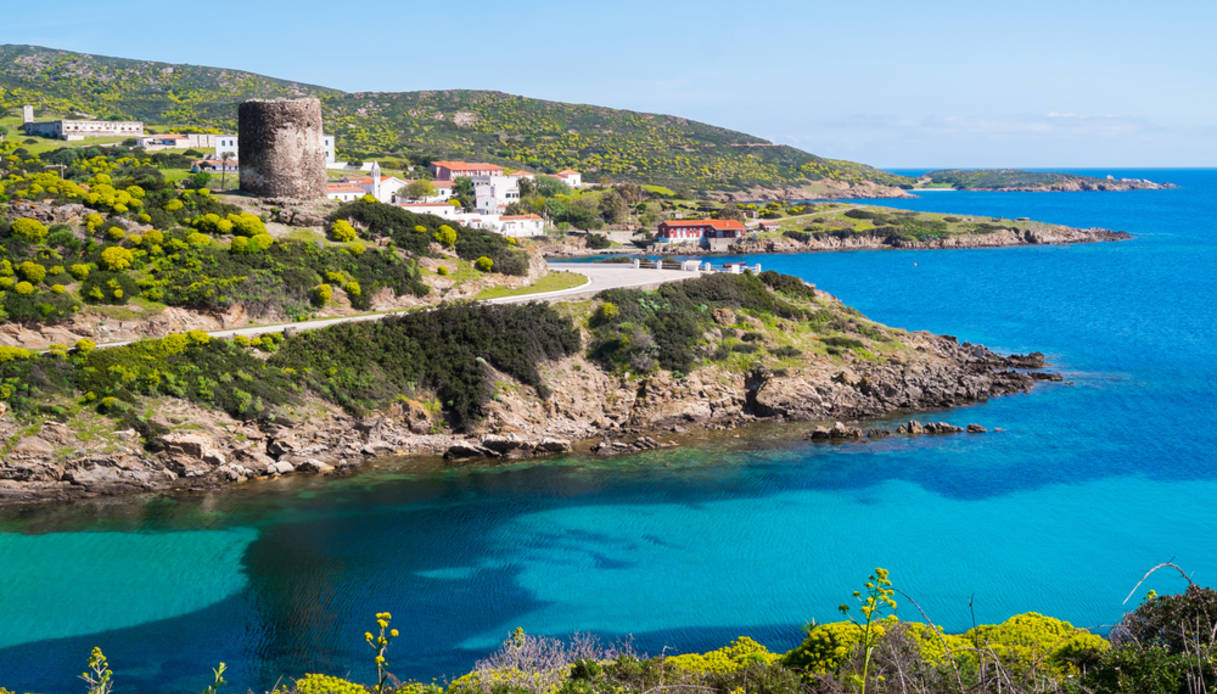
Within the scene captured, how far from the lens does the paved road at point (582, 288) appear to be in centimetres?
3875

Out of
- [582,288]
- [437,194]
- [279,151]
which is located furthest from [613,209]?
[279,151]

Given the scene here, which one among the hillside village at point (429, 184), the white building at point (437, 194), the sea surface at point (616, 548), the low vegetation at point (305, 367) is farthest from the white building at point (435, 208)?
the sea surface at point (616, 548)

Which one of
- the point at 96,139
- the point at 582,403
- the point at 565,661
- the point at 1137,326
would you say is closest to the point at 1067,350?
the point at 1137,326

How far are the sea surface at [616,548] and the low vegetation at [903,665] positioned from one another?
3798 mm

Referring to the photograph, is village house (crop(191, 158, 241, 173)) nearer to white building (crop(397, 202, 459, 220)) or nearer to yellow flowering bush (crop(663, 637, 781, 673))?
white building (crop(397, 202, 459, 220))

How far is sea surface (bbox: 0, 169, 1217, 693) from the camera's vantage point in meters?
22.2

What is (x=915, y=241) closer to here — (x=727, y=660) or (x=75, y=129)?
(x=75, y=129)

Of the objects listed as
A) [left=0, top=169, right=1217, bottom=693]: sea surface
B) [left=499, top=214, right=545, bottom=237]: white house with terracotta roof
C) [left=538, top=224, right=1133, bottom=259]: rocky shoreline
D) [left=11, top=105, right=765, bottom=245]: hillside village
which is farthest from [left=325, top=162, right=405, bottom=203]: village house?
[left=0, top=169, right=1217, bottom=693]: sea surface

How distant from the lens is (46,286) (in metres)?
37.1

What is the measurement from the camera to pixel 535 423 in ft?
126

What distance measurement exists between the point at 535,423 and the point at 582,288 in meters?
11.8

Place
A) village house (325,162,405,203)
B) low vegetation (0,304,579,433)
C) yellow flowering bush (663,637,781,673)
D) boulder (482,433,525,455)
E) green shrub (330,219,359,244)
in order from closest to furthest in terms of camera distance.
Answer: yellow flowering bush (663,637,781,673), low vegetation (0,304,579,433), boulder (482,433,525,455), green shrub (330,219,359,244), village house (325,162,405,203)

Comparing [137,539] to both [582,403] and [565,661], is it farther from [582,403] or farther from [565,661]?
[582,403]

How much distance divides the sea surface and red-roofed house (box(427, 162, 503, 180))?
7669 centimetres
